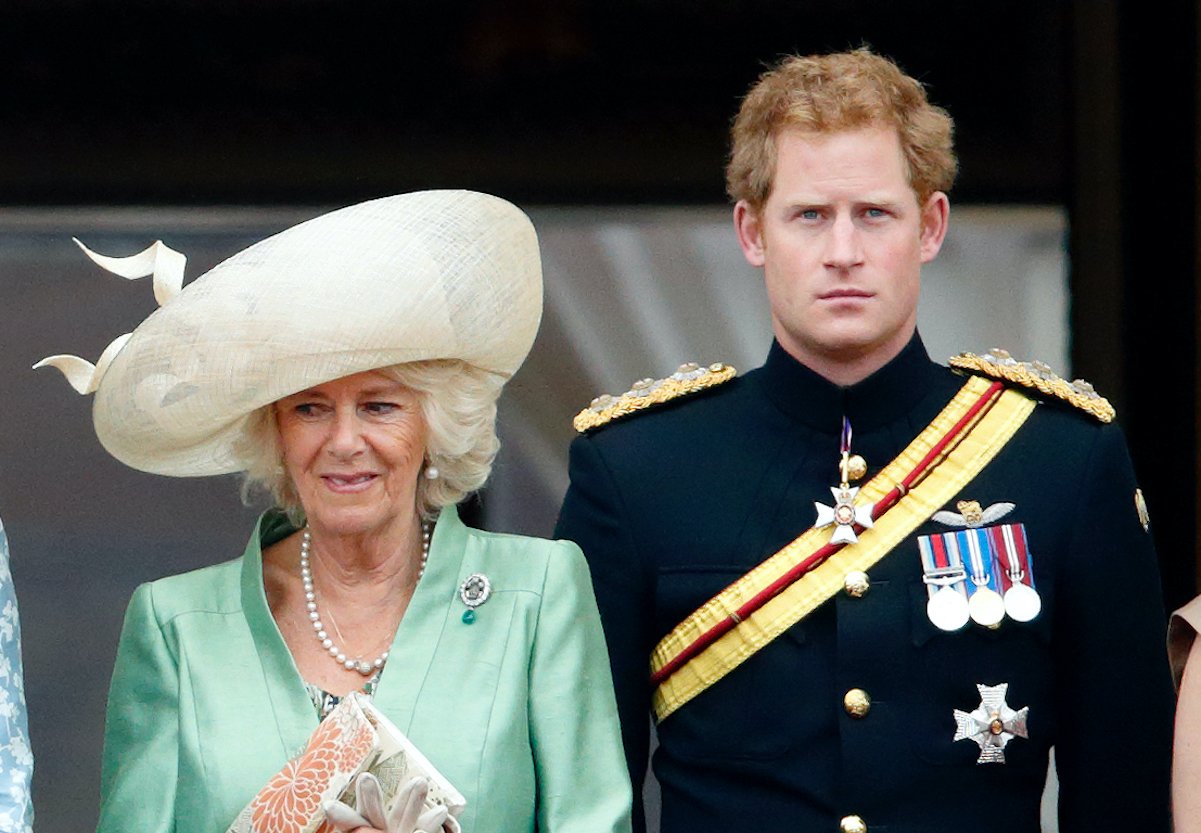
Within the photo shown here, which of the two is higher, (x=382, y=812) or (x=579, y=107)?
(x=579, y=107)

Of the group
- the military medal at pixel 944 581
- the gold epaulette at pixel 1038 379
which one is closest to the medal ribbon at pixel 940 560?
the military medal at pixel 944 581

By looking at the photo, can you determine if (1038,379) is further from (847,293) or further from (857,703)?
(857,703)

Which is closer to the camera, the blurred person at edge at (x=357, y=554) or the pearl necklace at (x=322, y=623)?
the blurred person at edge at (x=357, y=554)

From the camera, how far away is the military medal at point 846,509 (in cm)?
358

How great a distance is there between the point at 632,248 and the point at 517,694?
162 cm

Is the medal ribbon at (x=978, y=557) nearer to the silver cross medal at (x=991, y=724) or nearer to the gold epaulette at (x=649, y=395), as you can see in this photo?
the silver cross medal at (x=991, y=724)

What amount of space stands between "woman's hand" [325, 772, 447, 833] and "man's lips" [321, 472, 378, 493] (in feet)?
1.44

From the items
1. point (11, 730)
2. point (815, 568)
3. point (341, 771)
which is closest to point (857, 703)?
point (815, 568)

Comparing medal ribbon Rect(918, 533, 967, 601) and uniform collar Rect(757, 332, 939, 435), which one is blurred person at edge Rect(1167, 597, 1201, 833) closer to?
medal ribbon Rect(918, 533, 967, 601)

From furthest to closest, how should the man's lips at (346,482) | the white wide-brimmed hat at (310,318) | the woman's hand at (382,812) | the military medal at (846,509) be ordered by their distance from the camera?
the military medal at (846,509) → the man's lips at (346,482) → the white wide-brimmed hat at (310,318) → the woman's hand at (382,812)

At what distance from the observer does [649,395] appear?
12.5ft

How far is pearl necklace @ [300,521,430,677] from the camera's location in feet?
10.9

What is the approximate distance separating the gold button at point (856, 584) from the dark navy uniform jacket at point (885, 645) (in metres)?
0.01

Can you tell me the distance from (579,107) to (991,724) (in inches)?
Answer: 65.8
